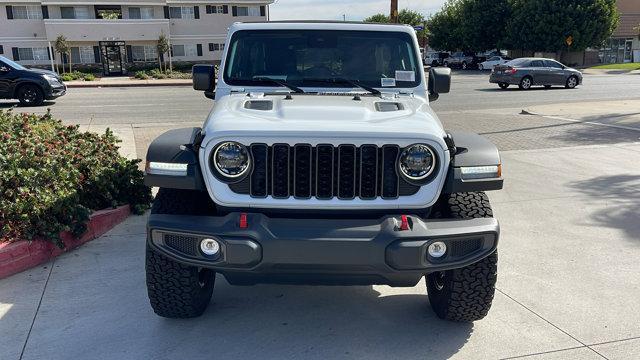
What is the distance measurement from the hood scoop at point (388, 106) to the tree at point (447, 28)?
5014 centimetres

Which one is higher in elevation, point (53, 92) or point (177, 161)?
point (177, 161)

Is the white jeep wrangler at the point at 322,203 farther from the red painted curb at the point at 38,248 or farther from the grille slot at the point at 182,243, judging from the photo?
the red painted curb at the point at 38,248

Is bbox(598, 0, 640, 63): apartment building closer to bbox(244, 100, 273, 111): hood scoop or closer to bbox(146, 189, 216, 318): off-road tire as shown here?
bbox(244, 100, 273, 111): hood scoop

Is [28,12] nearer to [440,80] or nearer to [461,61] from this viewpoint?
[461,61]

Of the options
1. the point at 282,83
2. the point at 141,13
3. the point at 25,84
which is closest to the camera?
the point at 282,83

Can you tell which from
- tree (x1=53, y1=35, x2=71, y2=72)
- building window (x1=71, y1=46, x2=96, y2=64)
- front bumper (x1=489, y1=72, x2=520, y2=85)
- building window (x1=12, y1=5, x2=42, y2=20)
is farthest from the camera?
building window (x1=71, y1=46, x2=96, y2=64)

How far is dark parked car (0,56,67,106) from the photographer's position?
55.7 ft

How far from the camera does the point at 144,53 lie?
46.2 m

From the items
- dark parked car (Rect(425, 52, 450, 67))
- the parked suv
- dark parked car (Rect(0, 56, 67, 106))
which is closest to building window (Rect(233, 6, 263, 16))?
dark parked car (Rect(425, 52, 450, 67))

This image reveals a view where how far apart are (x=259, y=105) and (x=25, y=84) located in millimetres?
16227

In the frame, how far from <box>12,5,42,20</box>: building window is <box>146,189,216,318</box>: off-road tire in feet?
154

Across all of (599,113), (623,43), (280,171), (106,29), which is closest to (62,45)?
(106,29)

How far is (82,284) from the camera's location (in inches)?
169

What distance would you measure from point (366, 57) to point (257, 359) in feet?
8.10
